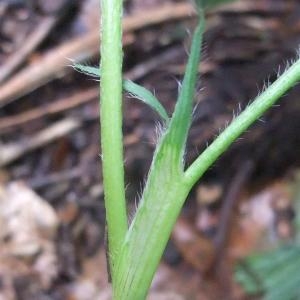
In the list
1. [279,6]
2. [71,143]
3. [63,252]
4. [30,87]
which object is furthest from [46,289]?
[279,6]

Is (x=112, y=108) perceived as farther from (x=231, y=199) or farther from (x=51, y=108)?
(x=231, y=199)

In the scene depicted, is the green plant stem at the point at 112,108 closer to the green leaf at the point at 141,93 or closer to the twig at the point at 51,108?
the green leaf at the point at 141,93

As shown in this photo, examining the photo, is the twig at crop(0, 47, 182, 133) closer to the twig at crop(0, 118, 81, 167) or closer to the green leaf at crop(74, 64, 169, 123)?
the twig at crop(0, 118, 81, 167)

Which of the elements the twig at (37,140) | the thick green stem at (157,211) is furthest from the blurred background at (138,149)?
the thick green stem at (157,211)

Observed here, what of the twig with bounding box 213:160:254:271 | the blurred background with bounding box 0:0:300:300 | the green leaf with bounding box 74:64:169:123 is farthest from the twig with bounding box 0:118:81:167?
the green leaf with bounding box 74:64:169:123

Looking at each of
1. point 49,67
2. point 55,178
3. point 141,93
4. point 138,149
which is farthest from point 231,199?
point 141,93
